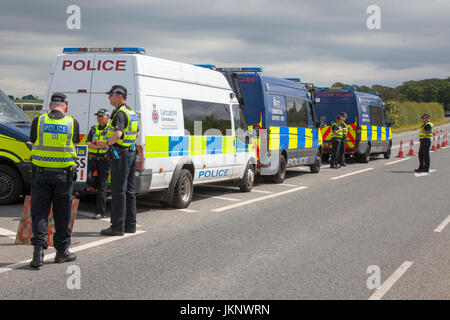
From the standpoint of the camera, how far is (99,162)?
8.88 metres

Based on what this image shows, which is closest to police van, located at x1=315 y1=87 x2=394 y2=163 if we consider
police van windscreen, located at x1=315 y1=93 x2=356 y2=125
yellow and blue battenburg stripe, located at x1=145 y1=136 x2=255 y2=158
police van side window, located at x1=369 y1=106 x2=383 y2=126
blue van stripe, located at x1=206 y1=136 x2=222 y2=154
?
police van windscreen, located at x1=315 y1=93 x2=356 y2=125

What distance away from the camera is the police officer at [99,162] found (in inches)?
344

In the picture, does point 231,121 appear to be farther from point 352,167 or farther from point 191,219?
point 352,167

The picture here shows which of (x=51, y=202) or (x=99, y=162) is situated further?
(x=99, y=162)

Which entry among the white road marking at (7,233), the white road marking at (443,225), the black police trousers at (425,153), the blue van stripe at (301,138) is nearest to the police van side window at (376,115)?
the black police trousers at (425,153)

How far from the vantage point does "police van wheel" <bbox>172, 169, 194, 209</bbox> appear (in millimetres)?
9680

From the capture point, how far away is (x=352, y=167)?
66.0 ft

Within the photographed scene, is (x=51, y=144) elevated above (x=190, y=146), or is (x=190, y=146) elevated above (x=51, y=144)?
(x=51, y=144)

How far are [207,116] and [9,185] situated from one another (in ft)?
12.4

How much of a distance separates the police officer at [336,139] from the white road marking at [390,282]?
13.6 m

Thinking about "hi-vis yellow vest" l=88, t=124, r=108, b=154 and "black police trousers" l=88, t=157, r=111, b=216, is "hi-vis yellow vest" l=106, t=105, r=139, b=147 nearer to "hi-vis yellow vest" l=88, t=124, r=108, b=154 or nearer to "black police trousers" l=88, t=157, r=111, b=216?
"hi-vis yellow vest" l=88, t=124, r=108, b=154

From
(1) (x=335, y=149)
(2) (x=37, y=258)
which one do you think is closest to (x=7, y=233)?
(2) (x=37, y=258)

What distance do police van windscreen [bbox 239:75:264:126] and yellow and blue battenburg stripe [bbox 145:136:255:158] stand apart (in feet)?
3.68
